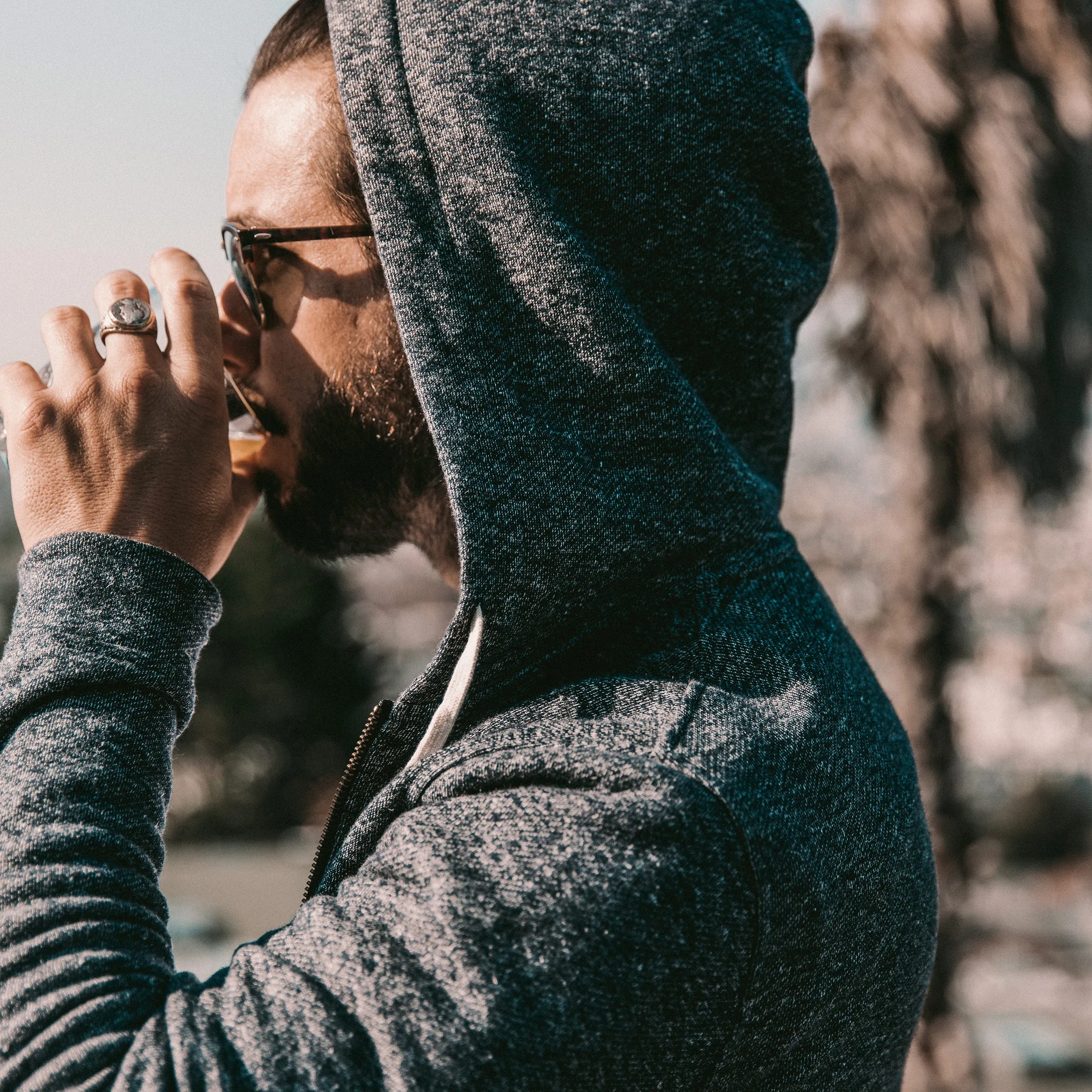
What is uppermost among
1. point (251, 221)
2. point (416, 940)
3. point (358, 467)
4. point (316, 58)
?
point (316, 58)

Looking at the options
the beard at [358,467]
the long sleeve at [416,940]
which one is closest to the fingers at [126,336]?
the beard at [358,467]

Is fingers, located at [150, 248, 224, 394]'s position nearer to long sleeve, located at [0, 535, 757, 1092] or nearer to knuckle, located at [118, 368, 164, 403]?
knuckle, located at [118, 368, 164, 403]

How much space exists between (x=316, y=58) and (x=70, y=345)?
58 centimetres

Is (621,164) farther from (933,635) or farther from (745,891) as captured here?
(933,635)

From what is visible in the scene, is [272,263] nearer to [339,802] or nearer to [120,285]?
[120,285]

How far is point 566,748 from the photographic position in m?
1.08

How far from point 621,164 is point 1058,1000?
37.9 ft

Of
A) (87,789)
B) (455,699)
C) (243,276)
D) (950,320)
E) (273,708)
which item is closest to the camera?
(87,789)

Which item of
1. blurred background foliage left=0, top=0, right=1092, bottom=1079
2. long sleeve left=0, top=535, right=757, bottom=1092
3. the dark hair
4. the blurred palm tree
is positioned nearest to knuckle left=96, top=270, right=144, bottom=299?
the dark hair

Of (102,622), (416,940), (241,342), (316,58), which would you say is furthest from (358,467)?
(416,940)

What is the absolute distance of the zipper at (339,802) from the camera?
1.35 meters

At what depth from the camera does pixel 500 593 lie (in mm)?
→ 1278

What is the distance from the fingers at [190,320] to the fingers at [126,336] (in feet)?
0.08

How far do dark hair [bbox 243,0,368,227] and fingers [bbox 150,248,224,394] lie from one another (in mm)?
203
